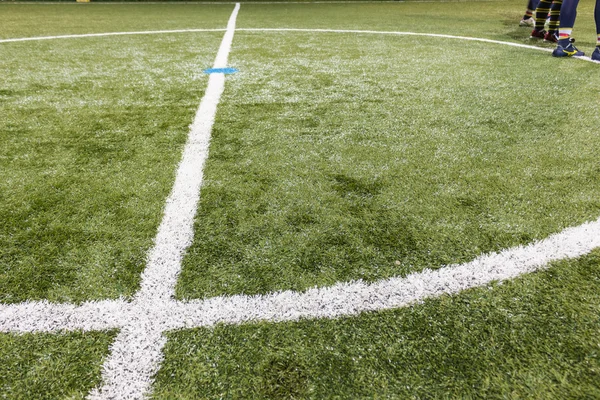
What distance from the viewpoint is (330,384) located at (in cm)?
100

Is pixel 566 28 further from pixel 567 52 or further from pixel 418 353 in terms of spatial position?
pixel 418 353

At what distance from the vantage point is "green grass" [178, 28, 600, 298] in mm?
1426

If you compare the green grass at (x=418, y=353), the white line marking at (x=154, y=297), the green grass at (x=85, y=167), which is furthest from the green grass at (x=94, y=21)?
the green grass at (x=418, y=353)

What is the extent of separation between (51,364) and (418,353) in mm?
988

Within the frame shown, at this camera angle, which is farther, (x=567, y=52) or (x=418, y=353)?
(x=567, y=52)

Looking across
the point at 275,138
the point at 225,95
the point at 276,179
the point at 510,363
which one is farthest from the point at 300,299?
the point at 225,95

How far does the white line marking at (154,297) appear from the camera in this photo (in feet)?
3.32

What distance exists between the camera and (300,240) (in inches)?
59.3

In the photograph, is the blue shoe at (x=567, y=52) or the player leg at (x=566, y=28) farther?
the blue shoe at (x=567, y=52)

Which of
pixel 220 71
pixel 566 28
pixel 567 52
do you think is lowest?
pixel 220 71

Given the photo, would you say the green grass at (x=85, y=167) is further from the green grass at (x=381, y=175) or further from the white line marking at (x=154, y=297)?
the green grass at (x=381, y=175)

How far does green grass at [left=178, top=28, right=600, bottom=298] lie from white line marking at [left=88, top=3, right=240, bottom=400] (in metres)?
0.07

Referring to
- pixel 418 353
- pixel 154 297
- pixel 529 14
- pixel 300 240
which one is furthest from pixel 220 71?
pixel 529 14

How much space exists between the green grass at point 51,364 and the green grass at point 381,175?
0.32 metres
